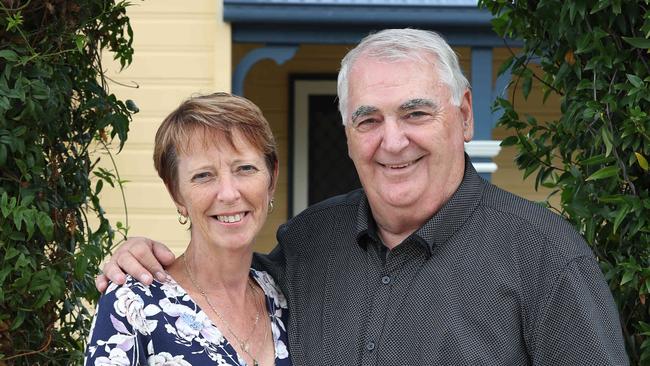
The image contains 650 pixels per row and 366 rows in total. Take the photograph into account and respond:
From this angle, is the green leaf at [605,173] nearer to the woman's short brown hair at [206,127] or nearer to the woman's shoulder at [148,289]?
the woman's short brown hair at [206,127]

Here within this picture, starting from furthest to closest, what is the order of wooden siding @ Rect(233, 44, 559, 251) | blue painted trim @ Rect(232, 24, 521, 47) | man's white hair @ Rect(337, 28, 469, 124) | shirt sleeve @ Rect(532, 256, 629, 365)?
wooden siding @ Rect(233, 44, 559, 251) < blue painted trim @ Rect(232, 24, 521, 47) < man's white hair @ Rect(337, 28, 469, 124) < shirt sleeve @ Rect(532, 256, 629, 365)

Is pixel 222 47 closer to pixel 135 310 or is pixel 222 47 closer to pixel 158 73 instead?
pixel 158 73

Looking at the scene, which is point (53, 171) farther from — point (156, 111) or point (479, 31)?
point (479, 31)

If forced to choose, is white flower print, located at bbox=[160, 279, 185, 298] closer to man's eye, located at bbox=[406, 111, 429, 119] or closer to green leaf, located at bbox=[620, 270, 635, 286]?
man's eye, located at bbox=[406, 111, 429, 119]

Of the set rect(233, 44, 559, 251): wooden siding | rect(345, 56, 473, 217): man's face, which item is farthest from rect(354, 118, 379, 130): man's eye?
rect(233, 44, 559, 251): wooden siding

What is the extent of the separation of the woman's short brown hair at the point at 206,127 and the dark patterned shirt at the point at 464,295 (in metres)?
0.39

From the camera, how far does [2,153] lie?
2.81 metres

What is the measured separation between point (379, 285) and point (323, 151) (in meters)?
5.75

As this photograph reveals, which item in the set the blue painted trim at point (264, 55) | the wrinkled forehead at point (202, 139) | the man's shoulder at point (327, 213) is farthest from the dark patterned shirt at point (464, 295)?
the blue painted trim at point (264, 55)

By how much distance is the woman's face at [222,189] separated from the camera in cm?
274

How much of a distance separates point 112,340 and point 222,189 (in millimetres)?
485

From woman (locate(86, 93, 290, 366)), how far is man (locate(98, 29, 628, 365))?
95mm

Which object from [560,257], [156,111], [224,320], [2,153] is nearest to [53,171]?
[2,153]

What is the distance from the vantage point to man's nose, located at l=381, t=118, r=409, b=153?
274cm
